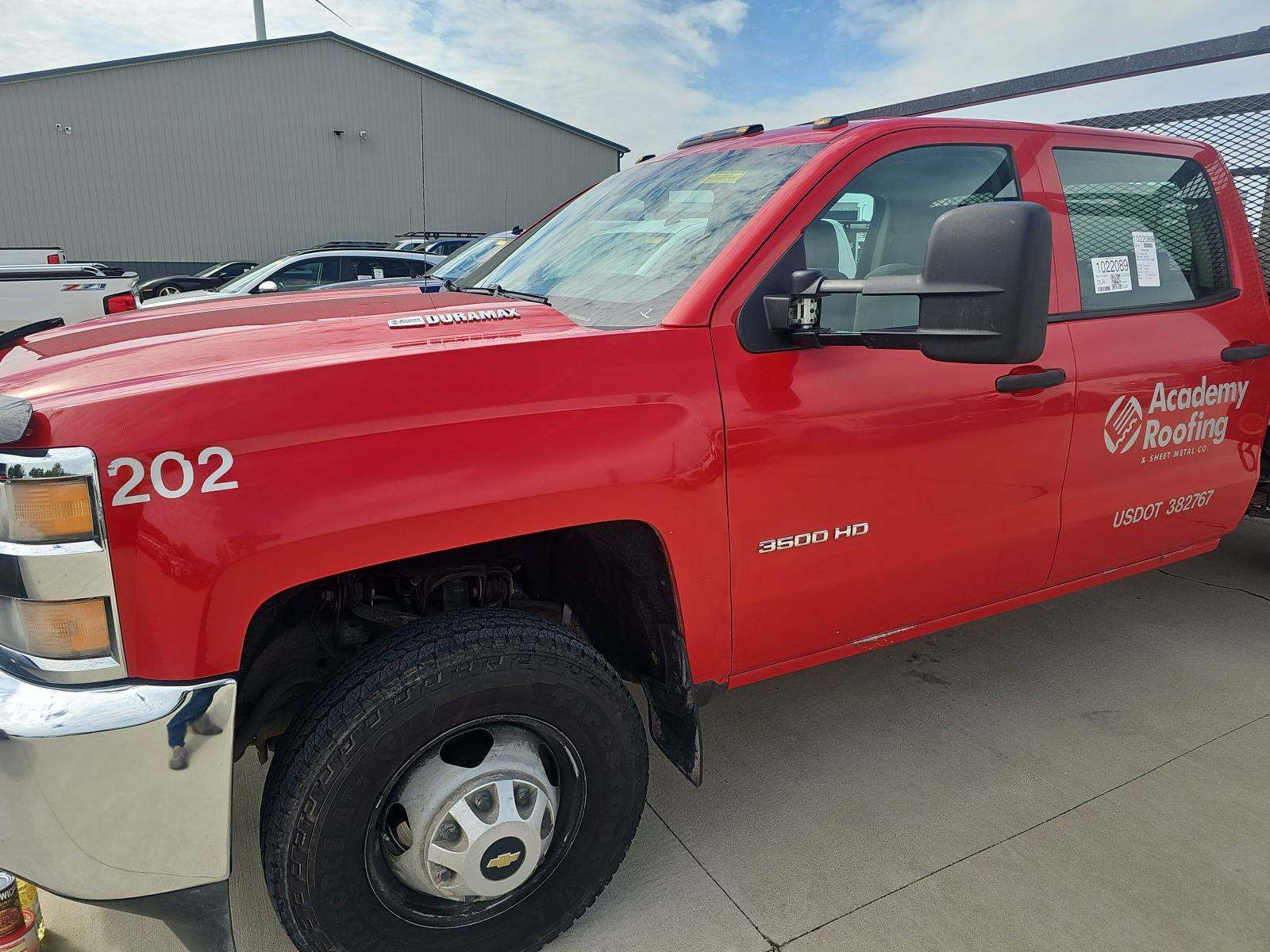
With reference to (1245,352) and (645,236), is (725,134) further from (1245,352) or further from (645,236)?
(1245,352)

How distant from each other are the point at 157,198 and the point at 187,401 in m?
28.7

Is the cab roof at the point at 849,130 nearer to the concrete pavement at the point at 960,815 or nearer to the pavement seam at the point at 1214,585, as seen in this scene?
the concrete pavement at the point at 960,815

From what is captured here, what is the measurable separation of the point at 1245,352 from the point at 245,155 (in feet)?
93.9

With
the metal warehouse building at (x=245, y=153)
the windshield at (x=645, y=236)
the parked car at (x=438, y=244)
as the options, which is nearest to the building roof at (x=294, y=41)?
the metal warehouse building at (x=245, y=153)

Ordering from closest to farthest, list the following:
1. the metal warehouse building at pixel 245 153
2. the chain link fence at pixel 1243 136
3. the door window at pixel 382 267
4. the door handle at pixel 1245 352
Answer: the door handle at pixel 1245 352, the chain link fence at pixel 1243 136, the door window at pixel 382 267, the metal warehouse building at pixel 245 153

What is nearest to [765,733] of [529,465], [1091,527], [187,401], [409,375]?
[1091,527]

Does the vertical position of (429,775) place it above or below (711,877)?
above

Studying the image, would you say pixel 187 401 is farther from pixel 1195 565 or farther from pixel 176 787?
pixel 1195 565

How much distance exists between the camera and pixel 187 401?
1423 millimetres

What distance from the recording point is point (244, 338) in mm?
1814

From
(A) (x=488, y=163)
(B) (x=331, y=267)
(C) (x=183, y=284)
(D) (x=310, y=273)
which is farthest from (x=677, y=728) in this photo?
(A) (x=488, y=163)

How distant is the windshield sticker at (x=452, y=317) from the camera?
196cm

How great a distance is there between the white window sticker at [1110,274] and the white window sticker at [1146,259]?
59 mm

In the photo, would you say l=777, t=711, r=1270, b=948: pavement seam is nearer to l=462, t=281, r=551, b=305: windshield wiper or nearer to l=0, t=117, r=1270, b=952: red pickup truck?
l=0, t=117, r=1270, b=952: red pickup truck
